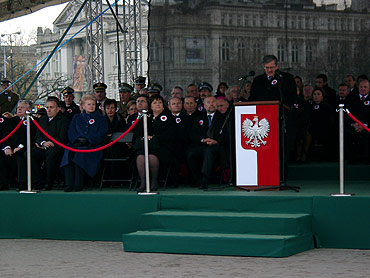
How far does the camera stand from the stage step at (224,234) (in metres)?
8.02

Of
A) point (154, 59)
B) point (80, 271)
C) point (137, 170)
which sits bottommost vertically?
point (80, 271)

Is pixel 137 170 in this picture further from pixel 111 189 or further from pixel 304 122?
pixel 304 122

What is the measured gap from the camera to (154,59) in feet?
48.5

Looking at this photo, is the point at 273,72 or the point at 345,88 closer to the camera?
the point at 273,72

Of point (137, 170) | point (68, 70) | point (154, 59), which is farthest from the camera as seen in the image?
point (68, 70)

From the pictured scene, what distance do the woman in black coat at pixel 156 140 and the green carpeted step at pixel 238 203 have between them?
0.58 m

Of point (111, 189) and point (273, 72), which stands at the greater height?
point (273, 72)

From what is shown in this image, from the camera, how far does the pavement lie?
713 cm

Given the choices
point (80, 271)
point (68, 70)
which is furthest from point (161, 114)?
point (68, 70)

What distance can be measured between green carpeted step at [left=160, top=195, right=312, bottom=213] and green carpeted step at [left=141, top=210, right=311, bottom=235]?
10cm

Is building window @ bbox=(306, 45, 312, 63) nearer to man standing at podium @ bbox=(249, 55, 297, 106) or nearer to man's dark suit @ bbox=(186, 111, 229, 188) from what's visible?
man's dark suit @ bbox=(186, 111, 229, 188)

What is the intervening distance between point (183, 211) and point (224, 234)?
0.79 metres

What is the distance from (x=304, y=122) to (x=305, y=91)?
0.99 metres

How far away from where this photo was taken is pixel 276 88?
30.7 feet
